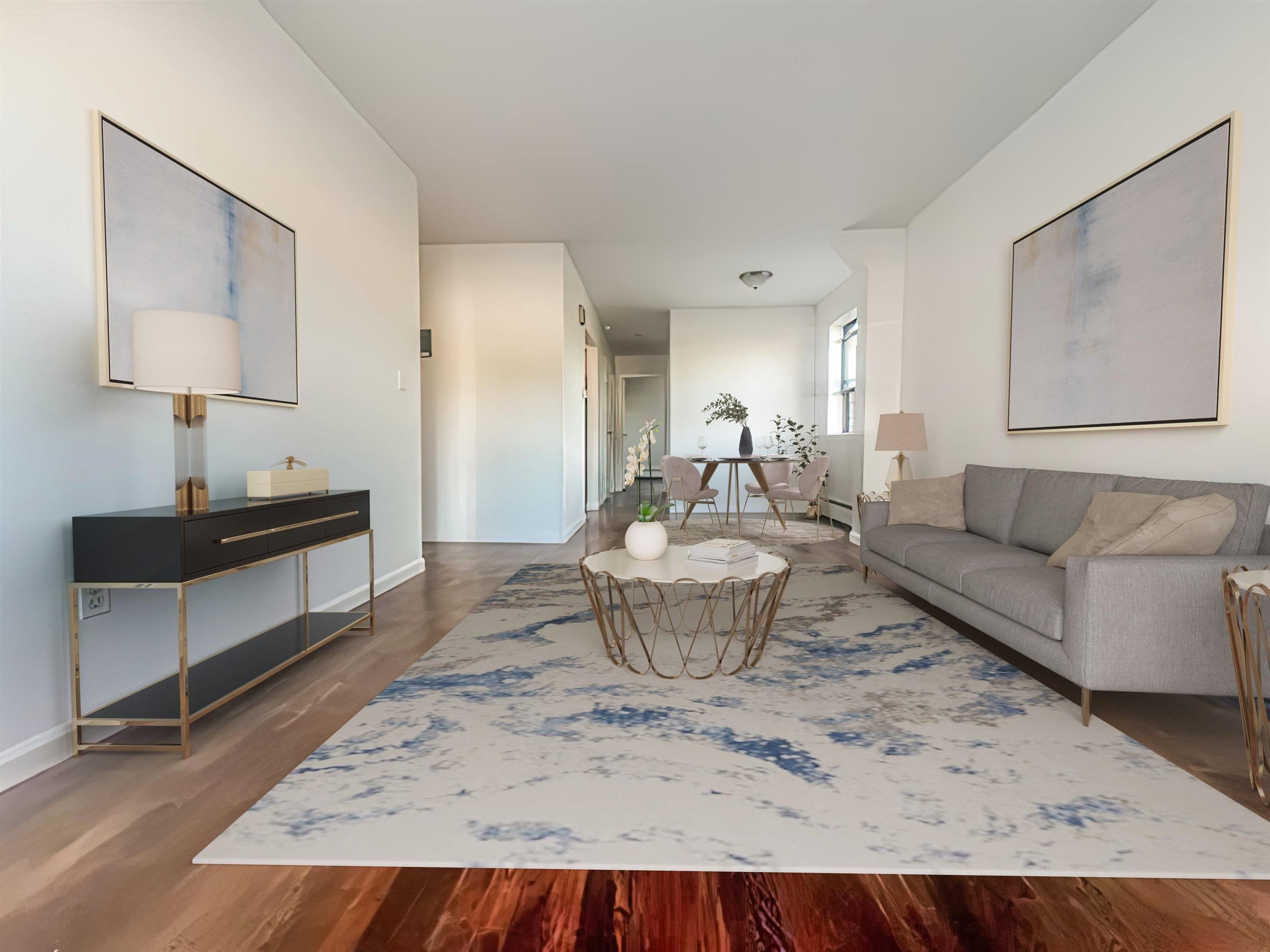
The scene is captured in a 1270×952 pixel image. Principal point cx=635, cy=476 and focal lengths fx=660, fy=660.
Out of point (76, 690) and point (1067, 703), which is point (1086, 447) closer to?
point (1067, 703)

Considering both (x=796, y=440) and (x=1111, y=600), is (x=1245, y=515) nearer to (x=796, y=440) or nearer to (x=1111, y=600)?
(x=1111, y=600)

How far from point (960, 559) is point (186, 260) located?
11.3 feet

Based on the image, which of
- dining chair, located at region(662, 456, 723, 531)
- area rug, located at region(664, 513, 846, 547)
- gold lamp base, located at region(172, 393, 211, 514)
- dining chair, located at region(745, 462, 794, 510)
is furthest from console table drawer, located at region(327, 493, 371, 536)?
dining chair, located at region(745, 462, 794, 510)

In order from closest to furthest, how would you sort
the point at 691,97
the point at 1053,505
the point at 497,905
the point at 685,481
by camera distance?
the point at 497,905
the point at 1053,505
the point at 691,97
the point at 685,481

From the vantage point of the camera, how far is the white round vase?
293 cm

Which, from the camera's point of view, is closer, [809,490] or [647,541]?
[647,541]

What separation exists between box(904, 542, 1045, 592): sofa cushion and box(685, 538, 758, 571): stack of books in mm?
953

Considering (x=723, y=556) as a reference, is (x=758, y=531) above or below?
below

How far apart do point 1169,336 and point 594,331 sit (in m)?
7.36

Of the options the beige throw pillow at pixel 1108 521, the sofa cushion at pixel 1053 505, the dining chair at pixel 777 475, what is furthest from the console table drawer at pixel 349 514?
the dining chair at pixel 777 475

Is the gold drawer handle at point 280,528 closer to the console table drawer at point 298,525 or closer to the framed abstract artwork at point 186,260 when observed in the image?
the console table drawer at point 298,525

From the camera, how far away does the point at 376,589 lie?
13.4ft

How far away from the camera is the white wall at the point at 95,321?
1.80 metres

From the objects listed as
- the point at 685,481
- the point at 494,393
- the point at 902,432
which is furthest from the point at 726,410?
the point at 902,432
